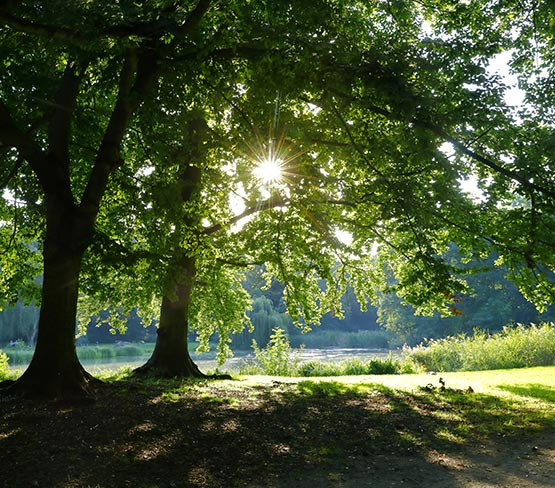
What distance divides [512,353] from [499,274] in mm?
37192

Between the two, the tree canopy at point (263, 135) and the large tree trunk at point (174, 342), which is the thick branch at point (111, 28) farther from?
the large tree trunk at point (174, 342)

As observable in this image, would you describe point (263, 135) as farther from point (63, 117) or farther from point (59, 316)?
point (59, 316)

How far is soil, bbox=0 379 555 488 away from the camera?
18.1 feet

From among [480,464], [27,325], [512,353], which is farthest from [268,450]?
[27,325]

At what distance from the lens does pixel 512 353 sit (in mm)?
21844

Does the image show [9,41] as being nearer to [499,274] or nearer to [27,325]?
[27,325]

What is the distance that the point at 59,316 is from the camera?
889cm

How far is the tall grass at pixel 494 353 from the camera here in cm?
2138

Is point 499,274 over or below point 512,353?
over

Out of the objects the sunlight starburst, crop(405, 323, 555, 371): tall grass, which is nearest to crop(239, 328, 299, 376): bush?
crop(405, 323, 555, 371): tall grass

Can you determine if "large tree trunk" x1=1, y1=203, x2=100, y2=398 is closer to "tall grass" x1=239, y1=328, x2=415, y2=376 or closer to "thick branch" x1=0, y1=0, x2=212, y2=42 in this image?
"thick branch" x1=0, y1=0, x2=212, y2=42

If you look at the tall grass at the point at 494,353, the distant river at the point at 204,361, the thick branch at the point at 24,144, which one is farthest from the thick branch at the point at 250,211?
the tall grass at the point at 494,353

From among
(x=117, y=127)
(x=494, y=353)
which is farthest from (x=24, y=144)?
(x=494, y=353)

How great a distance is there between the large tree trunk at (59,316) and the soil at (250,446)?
490mm
